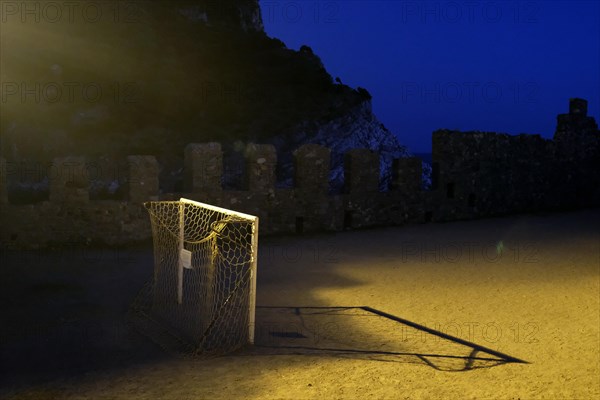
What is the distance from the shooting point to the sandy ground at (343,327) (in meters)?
5.14

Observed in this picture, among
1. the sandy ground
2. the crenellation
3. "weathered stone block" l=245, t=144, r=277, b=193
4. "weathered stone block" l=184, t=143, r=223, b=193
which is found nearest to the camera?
the sandy ground

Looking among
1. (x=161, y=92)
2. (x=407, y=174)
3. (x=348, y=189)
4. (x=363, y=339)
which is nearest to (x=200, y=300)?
(x=363, y=339)

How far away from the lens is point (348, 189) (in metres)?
13.4

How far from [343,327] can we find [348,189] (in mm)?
6883

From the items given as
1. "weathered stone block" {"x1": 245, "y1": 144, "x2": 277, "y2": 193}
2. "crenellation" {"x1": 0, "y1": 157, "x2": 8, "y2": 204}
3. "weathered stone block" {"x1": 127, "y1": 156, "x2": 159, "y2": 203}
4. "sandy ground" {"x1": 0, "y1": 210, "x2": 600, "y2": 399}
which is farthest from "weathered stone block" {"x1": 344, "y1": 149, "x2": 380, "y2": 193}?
"crenellation" {"x1": 0, "y1": 157, "x2": 8, "y2": 204}

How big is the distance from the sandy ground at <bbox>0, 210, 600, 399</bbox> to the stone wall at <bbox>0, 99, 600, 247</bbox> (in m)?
0.72

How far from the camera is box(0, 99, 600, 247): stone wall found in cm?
1074

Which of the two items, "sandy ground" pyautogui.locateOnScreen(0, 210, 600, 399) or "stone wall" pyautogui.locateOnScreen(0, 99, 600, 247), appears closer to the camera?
"sandy ground" pyautogui.locateOnScreen(0, 210, 600, 399)

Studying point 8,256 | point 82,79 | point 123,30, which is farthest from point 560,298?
point 123,30

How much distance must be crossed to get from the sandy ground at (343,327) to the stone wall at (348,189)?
0.72 meters

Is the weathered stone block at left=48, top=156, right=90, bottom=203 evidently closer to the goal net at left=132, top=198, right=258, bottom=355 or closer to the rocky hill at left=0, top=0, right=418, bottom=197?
the goal net at left=132, top=198, right=258, bottom=355

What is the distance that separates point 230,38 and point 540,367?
38.5 m

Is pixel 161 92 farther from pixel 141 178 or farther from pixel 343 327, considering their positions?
pixel 343 327

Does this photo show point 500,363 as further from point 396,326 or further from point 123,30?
point 123,30
